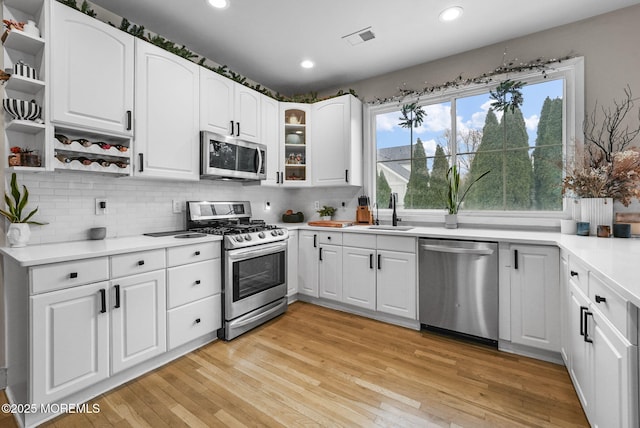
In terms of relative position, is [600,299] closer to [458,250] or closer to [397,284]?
[458,250]

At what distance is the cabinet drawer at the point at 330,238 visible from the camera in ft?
10.9

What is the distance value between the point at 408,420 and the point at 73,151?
2781mm

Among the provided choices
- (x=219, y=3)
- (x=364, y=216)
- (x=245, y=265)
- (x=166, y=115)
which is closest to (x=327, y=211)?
(x=364, y=216)

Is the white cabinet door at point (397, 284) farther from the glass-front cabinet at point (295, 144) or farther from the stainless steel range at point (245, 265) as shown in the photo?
the glass-front cabinet at point (295, 144)

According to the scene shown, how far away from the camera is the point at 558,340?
2.20 meters

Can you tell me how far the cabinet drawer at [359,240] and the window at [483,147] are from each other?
2.77ft

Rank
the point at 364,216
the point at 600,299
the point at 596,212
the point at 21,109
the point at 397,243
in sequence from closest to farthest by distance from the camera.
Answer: the point at 600,299, the point at 21,109, the point at 596,212, the point at 397,243, the point at 364,216

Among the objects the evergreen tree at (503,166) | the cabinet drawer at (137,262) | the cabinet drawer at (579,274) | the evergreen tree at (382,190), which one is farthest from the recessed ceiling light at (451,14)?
the cabinet drawer at (137,262)

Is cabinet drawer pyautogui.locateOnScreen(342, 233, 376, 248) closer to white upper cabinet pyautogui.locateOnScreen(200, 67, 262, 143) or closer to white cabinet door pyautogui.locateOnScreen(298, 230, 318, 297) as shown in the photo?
white cabinet door pyautogui.locateOnScreen(298, 230, 318, 297)

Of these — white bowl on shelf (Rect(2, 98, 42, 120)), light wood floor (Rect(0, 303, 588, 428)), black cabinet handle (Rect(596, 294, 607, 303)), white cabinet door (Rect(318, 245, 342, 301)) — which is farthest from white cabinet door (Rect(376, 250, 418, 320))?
white bowl on shelf (Rect(2, 98, 42, 120))

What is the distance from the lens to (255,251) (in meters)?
2.89

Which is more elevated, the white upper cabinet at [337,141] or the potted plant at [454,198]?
the white upper cabinet at [337,141]

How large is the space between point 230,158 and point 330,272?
1.65 metres

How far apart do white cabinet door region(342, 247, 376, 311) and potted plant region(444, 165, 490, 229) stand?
88cm
